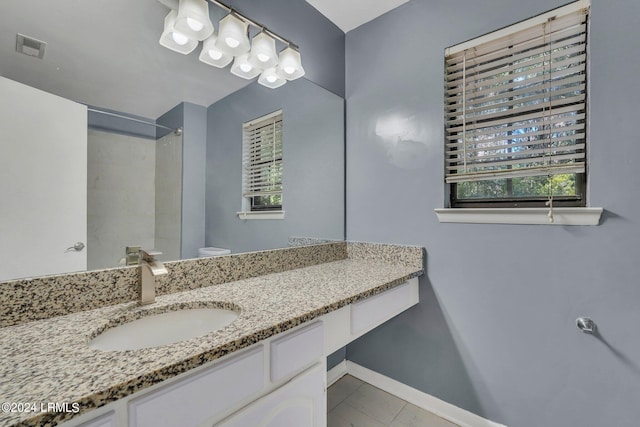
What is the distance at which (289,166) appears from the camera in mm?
1671

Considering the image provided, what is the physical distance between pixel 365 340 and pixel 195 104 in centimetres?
171

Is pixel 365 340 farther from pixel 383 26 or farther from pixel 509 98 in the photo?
pixel 383 26

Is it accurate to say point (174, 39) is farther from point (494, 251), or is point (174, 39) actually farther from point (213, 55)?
point (494, 251)

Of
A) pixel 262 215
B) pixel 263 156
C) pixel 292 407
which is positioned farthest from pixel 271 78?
pixel 292 407

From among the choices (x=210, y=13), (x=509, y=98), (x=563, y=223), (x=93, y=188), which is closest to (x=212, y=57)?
(x=210, y=13)

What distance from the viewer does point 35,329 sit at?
0.75 meters

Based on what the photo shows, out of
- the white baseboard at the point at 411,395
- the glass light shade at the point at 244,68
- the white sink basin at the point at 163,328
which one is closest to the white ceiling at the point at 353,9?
the glass light shade at the point at 244,68

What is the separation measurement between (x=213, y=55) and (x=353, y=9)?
990mm

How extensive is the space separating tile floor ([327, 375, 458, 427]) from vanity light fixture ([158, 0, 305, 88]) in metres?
1.87

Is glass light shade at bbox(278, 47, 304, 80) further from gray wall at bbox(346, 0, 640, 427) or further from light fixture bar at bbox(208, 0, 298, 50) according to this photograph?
gray wall at bbox(346, 0, 640, 427)

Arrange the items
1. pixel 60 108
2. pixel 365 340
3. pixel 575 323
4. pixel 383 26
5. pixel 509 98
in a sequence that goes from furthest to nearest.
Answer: pixel 365 340, pixel 383 26, pixel 509 98, pixel 575 323, pixel 60 108

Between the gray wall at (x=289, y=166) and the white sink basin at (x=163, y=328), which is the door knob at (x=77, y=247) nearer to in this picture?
the white sink basin at (x=163, y=328)

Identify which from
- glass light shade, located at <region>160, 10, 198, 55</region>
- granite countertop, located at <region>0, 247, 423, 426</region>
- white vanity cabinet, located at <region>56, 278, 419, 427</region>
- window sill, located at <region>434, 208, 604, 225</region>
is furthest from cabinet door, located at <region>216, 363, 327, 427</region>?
glass light shade, located at <region>160, 10, 198, 55</region>

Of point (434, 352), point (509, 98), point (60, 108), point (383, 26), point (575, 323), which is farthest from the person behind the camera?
point (383, 26)
